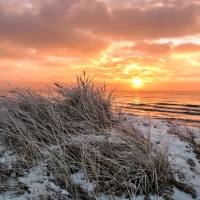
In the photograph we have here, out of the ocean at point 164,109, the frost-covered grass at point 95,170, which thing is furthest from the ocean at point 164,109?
the frost-covered grass at point 95,170

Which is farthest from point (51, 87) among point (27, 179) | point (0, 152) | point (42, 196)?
point (42, 196)

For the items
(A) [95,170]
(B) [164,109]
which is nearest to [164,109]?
Result: (B) [164,109]

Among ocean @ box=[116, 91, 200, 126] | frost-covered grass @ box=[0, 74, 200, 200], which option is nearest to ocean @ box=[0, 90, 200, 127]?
ocean @ box=[116, 91, 200, 126]

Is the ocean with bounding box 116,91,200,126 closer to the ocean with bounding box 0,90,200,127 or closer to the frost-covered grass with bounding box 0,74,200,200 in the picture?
the ocean with bounding box 0,90,200,127

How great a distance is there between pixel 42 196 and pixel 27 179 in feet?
1.23

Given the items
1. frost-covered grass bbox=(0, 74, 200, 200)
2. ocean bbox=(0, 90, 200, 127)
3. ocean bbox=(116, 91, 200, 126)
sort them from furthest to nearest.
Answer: ocean bbox=(116, 91, 200, 126), ocean bbox=(0, 90, 200, 127), frost-covered grass bbox=(0, 74, 200, 200)

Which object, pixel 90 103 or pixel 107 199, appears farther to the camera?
pixel 90 103

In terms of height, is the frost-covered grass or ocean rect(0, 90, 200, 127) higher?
the frost-covered grass

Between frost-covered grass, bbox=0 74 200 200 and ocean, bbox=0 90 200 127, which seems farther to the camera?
ocean, bbox=0 90 200 127

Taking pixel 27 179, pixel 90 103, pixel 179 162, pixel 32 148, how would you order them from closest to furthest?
pixel 27 179 < pixel 32 148 < pixel 179 162 < pixel 90 103

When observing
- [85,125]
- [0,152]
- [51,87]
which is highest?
[51,87]

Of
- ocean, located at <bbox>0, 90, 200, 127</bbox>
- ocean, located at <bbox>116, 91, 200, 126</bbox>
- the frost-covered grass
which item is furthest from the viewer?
ocean, located at <bbox>116, 91, 200, 126</bbox>

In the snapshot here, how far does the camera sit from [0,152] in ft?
9.64

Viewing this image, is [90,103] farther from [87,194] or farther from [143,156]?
[87,194]
